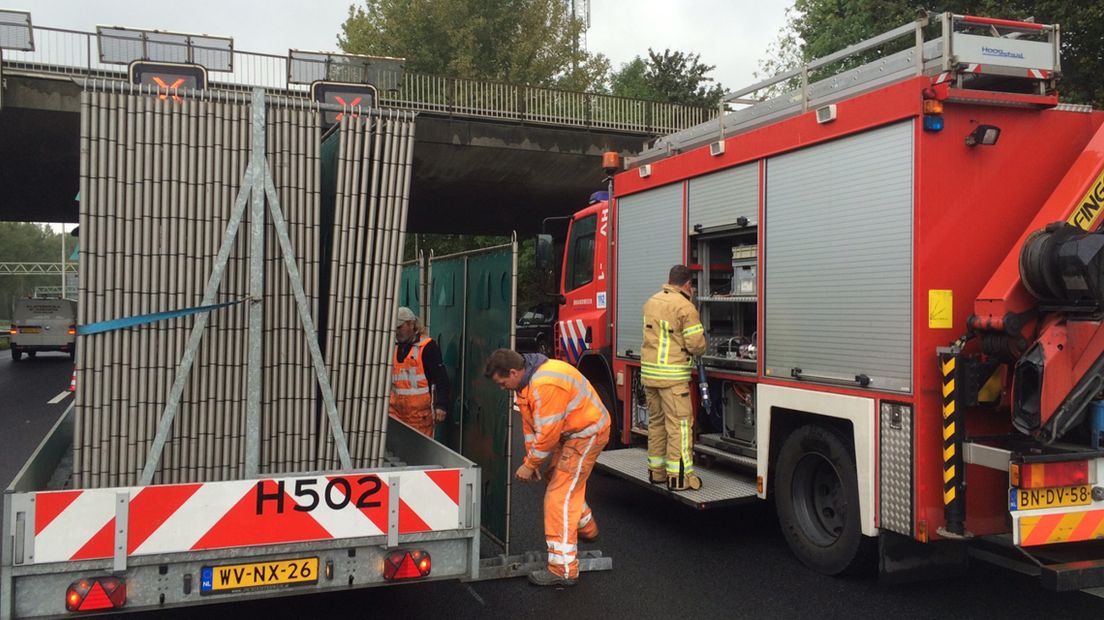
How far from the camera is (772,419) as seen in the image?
5.84m

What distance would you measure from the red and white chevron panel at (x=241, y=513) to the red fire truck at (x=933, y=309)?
2448 mm

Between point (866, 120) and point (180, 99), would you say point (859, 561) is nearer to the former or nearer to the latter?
point (866, 120)

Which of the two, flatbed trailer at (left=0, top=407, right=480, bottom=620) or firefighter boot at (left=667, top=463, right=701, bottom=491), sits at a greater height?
flatbed trailer at (left=0, top=407, right=480, bottom=620)

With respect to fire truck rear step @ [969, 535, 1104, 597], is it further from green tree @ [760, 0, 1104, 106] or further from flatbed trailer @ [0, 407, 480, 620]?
green tree @ [760, 0, 1104, 106]

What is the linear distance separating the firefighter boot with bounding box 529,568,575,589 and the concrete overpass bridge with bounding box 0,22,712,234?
14.6 meters

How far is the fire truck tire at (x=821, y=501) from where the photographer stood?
5.18 meters

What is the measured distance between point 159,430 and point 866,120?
3.98m

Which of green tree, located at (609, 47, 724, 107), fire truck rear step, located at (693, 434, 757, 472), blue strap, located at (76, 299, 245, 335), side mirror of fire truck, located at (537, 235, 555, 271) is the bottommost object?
fire truck rear step, located at (693, 434, 757, 472)

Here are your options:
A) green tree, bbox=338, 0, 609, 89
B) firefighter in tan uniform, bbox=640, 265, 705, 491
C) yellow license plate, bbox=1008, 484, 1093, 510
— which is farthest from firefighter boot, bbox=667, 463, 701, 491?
green tree, bbox=338, 0, 609, 89

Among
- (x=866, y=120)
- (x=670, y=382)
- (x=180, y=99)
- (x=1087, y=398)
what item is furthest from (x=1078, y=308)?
(x=180, y=99)

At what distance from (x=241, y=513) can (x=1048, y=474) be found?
379 cm

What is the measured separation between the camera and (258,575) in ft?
12.1

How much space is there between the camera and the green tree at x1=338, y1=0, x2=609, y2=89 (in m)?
34.8

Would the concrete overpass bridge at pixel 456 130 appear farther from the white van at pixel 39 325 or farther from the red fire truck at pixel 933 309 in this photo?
the red fire truck at pixel 933 309
